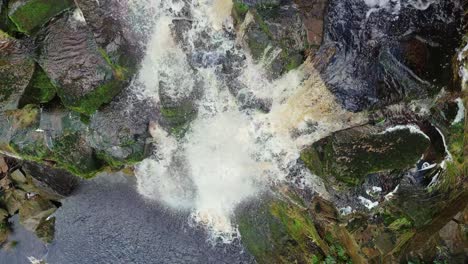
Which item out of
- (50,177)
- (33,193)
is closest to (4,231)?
(33,193)

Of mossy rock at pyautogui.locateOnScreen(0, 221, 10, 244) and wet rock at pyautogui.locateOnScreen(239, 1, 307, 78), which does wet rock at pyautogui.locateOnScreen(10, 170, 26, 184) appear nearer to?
mossy rock at pyautogui.locateOnScreen(0, 221, 10, 244)

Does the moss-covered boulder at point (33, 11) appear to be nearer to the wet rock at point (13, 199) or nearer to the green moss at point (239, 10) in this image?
the green moss at point (239, 10)

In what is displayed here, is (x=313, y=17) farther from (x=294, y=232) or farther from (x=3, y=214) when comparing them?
(x=3, y=214)

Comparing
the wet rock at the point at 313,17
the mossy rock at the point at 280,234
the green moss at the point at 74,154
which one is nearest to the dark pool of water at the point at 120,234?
the mossy rock at the point at 280,234

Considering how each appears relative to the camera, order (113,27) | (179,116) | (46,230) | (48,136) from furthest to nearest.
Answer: (46,230), (48,136), (179,116), (113,27)

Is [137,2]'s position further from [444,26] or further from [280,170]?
[444,26]

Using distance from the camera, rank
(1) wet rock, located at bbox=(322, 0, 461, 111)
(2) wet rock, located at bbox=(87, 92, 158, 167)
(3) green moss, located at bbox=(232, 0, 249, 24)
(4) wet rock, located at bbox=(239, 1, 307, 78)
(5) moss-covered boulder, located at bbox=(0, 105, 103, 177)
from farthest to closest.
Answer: (5) moss-covered boulder, located at bbox=(0, 105, 103, 177)
(2) wet rock, located at bbox=(87, 92, 158, 167)
(3) green moss, located at bbox=(232, 0, 249, 24)
(4) wet rock, located at bbox=(239, 1, 307, 78)
(1) wet rock, located at bbox=(322, 0, 461, 111)

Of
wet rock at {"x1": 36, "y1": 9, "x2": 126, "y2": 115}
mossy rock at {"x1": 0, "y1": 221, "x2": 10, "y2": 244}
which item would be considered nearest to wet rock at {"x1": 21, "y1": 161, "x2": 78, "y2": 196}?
mossy rock at {"x1": 0, "y1": 221, "x2": 10, "y2": 244}
